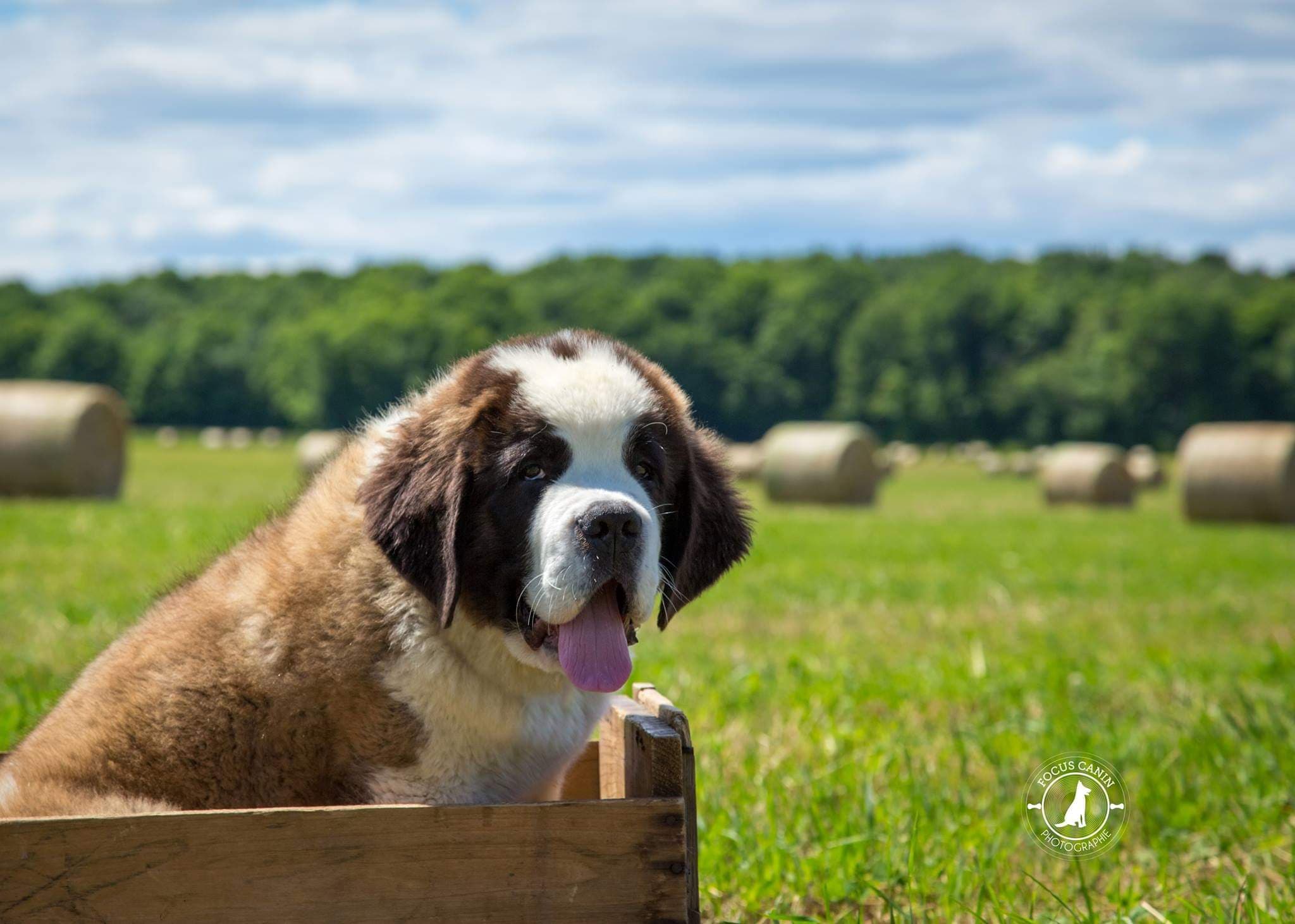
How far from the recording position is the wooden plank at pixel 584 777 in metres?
3.33

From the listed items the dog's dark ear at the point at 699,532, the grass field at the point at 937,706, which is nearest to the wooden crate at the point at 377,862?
the dog's dark ear at the point at 699,532

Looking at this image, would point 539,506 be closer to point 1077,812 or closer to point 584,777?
point 584,777

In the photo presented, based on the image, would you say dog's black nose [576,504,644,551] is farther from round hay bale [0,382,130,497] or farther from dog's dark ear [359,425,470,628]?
round hay bale [0,382,130,497]

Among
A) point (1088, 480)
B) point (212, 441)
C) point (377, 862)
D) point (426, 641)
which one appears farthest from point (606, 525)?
point (212, 441)

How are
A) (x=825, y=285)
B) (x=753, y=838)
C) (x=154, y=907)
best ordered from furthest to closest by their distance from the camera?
(x=825, y=285) → (x=753, y=838) → (x=154, y=907)

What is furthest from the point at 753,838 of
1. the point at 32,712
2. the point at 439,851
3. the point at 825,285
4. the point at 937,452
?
the point at 825,285

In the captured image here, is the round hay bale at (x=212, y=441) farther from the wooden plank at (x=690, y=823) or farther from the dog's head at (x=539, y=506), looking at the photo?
the wooden plank at (x=690, y=823)

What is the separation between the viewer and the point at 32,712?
460 cm

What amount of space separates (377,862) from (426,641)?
540 millimetres

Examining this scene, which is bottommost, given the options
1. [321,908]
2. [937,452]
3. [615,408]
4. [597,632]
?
[937,452]

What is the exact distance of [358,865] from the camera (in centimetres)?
236

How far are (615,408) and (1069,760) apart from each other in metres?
2.48

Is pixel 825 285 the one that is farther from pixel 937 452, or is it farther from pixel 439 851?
pixel 439 851

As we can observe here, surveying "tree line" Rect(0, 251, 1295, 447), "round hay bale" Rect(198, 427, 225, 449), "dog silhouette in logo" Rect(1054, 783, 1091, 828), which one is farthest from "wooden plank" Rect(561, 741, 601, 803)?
"tree line" Rect(0, 251, 1295, 447)
